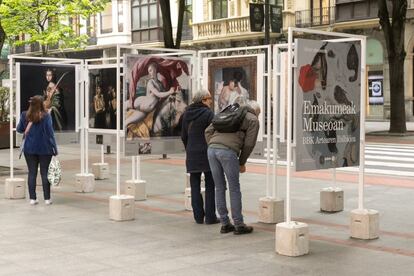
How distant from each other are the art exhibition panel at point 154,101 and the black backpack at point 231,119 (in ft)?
6.47

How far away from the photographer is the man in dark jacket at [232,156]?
292 inches

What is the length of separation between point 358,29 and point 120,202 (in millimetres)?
30050

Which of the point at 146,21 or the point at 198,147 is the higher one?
the point at 146,21

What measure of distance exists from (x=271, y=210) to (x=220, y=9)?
34.2 meters

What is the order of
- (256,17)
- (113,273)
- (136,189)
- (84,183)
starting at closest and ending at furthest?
(113,273) < (136,189) < (84,183) < (256,17)

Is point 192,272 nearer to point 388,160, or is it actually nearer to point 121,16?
point 388,160

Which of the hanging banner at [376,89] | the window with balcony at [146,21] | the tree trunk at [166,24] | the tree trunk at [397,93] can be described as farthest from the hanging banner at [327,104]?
the window with balcony at [146,21]

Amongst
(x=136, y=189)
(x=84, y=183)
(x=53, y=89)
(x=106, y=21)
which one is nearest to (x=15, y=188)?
(x=84, y=183)

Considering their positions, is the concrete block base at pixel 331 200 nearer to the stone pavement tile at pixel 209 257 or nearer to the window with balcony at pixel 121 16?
the stone pavement tile at pixel 209 257

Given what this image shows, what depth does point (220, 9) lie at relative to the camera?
41375mm

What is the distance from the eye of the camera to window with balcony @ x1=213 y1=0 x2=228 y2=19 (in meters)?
41.1

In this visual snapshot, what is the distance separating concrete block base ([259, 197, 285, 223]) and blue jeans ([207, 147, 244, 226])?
2.74 ft

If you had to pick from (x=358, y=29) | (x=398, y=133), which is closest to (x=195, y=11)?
(x=358, y=29)

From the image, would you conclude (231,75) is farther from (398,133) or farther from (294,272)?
(398,133)
